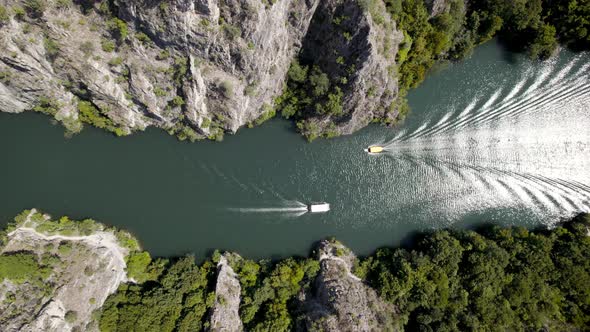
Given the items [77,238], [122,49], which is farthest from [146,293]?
[122,49]

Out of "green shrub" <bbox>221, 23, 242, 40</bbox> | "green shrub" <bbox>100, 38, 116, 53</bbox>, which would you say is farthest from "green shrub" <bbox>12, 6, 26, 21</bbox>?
"green shrub" <bbox>221, 23, 242, 40</bbox>

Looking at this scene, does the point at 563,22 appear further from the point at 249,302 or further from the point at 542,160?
the point at 249,302

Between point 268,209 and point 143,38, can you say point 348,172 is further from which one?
point 143,38

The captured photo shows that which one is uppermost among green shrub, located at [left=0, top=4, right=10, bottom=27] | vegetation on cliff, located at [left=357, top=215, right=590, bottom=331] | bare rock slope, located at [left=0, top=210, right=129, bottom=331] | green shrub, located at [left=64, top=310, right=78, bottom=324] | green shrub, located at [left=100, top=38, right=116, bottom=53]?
green shrub, located at [left=0, top=4, right=10, bottom=27]

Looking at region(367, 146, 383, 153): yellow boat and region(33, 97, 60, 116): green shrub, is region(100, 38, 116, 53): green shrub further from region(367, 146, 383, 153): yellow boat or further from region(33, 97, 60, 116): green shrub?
region(367, 146, 383, 153): yellow boat

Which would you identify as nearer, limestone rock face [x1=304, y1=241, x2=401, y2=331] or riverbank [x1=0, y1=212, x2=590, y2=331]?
limestone rock face [x1=304, y1=241, x2=401, y2=331]

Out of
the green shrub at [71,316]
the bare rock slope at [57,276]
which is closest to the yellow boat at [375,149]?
the bare rock slope at [57,276]

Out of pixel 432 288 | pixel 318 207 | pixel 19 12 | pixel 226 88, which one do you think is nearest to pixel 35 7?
pixel 19 12
